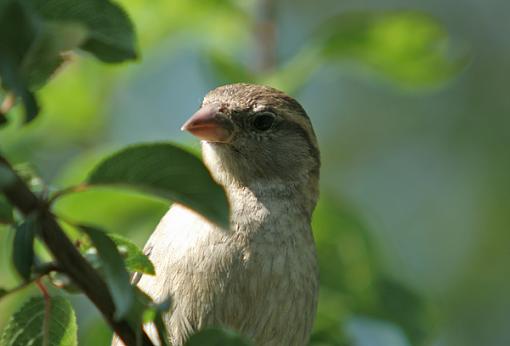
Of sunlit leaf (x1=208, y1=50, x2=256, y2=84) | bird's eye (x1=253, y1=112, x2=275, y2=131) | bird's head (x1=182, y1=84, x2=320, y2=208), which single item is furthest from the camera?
bird's eye (x1=253, y1=112, x2=275, y2=131)

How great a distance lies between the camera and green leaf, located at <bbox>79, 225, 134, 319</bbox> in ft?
6.08

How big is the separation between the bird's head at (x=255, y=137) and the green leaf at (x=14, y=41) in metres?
2.32

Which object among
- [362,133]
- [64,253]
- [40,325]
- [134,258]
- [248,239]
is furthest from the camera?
[362,133]

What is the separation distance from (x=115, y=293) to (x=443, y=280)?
660cm

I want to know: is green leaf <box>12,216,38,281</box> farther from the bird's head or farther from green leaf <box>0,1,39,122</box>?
the bird's head

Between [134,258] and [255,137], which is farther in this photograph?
[255,137]

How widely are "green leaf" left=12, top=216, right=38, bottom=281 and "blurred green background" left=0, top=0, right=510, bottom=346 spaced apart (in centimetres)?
72

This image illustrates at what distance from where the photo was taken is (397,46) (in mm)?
4461

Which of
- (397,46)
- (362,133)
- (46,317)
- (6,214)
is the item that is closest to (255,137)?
(397,46)

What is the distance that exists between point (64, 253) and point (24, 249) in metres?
0.08

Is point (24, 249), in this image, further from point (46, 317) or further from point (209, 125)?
point (209, 125)

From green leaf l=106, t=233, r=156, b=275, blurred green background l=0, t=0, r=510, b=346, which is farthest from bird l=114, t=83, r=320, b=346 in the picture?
green leaf l=106, t=233, r=156, b=275

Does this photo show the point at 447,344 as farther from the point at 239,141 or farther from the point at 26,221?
the point at 26,221

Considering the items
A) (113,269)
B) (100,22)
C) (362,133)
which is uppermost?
(100,22)
